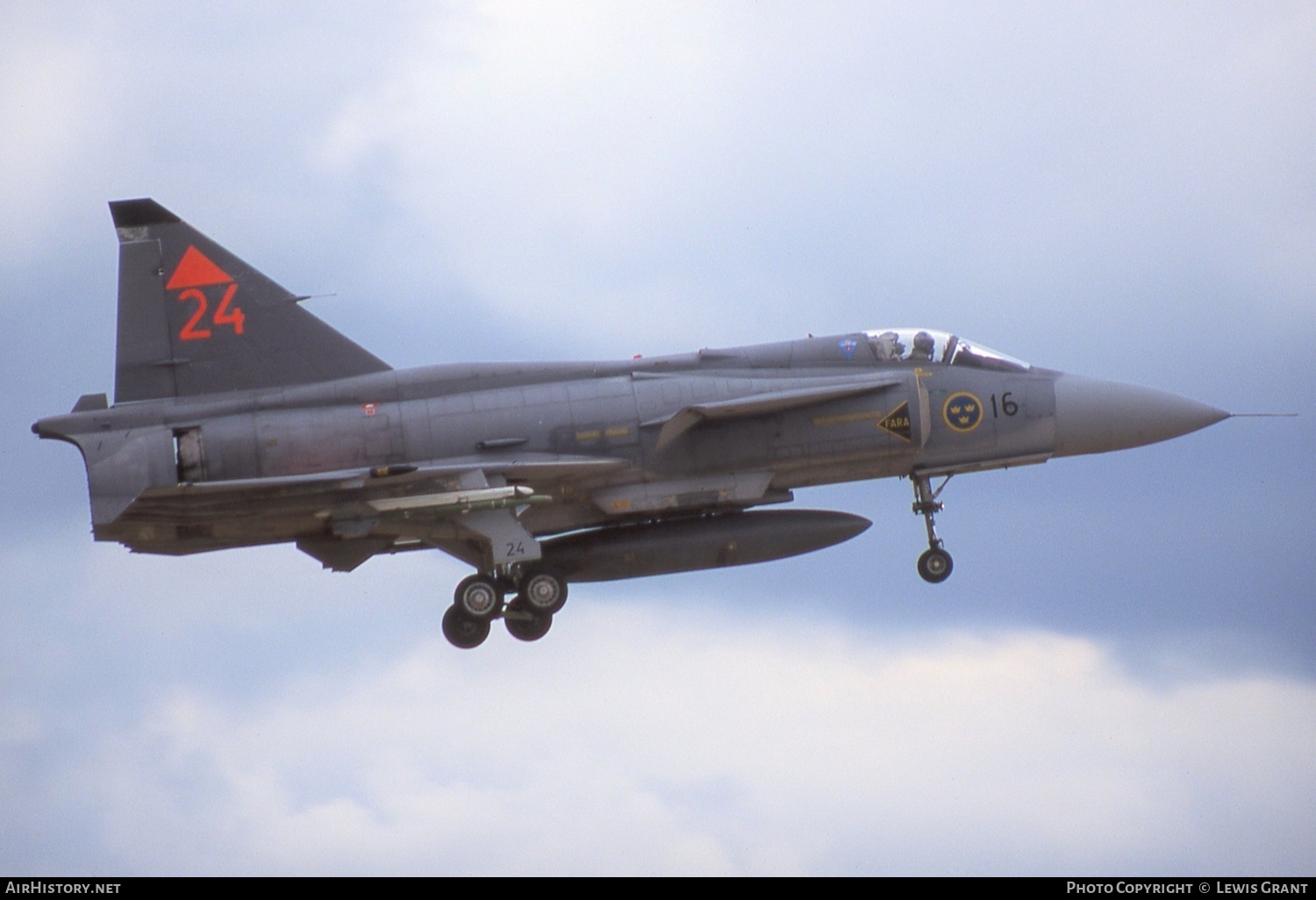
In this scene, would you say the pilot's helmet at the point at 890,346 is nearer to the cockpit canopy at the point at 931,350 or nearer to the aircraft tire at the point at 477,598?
the cockpit canopy at the point at 931,350

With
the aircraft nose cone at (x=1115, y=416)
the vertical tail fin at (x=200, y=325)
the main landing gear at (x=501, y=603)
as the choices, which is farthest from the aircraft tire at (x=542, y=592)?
the aircraft nose cone at (x=1115, y=416)

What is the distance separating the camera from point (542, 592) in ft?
101

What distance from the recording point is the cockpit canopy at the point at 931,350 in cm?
3128

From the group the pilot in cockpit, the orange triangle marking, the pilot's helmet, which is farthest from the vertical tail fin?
the pilot in cockpit

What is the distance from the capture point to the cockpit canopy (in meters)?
31.3

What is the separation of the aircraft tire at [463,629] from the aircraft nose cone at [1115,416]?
988cm

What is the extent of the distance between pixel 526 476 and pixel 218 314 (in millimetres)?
5745

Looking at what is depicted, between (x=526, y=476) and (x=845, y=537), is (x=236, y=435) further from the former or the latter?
(x=845, y=537)

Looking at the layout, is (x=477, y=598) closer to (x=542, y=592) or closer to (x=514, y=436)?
(x=542, y=592)

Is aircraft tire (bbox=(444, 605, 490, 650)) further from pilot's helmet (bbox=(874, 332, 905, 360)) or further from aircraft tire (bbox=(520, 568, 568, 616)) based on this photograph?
pilot's helmet (bbox=(874, 332, 905, 360))

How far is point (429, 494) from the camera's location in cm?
2948

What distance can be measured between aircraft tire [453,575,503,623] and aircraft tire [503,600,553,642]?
42 cm

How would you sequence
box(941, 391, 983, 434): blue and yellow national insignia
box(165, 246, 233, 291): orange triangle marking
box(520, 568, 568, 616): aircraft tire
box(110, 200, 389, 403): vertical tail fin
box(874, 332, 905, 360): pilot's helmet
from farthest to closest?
box(874, 332, 905, 360): pilot's helmet < box(941, 391, 983, 434): blue and yellow national insignia < box(165, 246, 233, 291): orange triangle marking < box(520, 568, 568, 616): aircraft tire < box(110, 200, 389, 403): vertical tail fin
